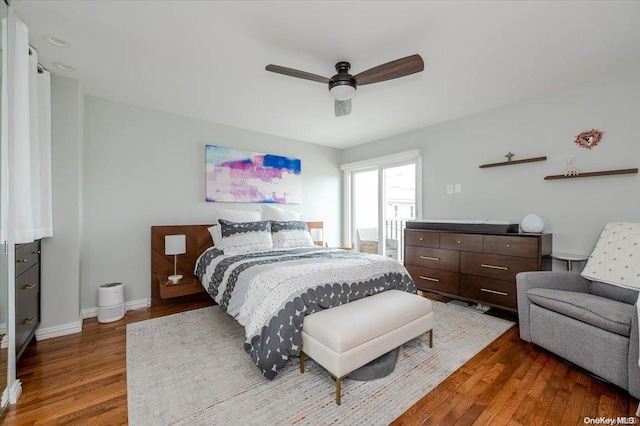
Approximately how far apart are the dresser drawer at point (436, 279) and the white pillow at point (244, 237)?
6.64 feet

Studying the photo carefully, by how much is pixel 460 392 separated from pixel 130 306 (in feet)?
11.5

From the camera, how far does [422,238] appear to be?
3.63m

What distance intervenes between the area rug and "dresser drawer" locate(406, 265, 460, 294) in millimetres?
685

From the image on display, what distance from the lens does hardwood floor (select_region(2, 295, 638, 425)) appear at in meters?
1.52

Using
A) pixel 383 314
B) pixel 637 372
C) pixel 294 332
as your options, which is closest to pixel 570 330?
pixel 637 372

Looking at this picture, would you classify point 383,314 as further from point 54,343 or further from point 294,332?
point 54,343

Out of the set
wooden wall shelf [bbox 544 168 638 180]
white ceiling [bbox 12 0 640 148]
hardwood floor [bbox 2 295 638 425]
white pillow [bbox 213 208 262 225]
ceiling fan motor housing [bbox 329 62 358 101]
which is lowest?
hardwood floor [bbox 2 295 638 425]

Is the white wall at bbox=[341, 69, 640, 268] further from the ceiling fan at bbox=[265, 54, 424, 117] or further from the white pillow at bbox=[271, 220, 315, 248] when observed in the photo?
the ceiling fan at bbox=[265, 54, 424, 117]

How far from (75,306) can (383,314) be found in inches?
116

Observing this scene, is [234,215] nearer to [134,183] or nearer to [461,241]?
[134,183]

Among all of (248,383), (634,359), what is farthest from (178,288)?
(634,359)

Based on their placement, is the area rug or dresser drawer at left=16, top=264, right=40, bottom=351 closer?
the area rug

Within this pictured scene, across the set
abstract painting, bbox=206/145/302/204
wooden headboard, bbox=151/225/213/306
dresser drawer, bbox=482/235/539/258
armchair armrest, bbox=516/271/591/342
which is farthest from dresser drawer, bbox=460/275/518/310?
wooden headboard, bbox=151/225/213/306

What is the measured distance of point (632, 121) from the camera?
2.48 m
